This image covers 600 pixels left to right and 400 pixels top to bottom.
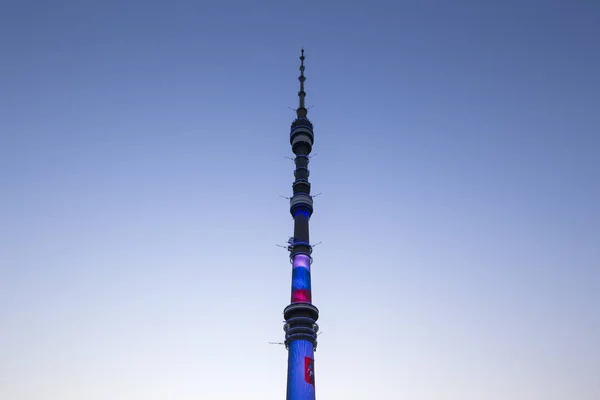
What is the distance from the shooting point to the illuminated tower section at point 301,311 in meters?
79.4

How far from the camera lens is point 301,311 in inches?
3258

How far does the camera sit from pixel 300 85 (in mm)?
122438

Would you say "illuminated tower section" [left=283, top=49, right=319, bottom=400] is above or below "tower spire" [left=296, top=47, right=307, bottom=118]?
below

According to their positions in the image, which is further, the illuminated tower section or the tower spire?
the tower spire

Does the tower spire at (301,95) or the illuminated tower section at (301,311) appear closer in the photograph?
the illuminated tower section at (301,311)

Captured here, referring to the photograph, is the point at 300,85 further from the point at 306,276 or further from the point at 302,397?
the point at 302,397

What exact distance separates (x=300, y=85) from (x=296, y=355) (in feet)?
214

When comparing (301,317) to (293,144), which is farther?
(293,144)

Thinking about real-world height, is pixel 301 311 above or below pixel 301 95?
below

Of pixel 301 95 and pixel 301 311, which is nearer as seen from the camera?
pixel 301 311

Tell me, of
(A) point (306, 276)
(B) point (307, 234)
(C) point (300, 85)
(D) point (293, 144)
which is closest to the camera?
(A) point (306, 276)

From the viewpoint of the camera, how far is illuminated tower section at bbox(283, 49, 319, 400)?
79375 millimetres

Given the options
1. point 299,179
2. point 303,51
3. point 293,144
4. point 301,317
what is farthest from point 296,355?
point 303,51

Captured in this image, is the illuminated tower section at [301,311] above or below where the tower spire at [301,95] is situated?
below
